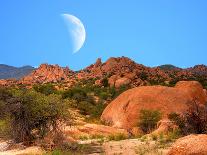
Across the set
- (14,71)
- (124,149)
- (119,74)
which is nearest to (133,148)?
(124,149)

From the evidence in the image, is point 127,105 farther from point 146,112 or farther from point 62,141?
point 62,141

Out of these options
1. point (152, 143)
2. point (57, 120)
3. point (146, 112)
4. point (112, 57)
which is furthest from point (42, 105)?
point (112, 57)

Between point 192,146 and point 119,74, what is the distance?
59113 millimetres

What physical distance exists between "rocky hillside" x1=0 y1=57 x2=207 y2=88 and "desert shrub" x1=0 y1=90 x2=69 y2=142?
42483mm

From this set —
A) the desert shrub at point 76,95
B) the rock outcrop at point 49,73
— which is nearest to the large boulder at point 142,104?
the desert shrub at point 76,95

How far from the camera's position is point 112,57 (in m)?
110

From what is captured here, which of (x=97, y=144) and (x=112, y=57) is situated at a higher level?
(x=112, y=57)

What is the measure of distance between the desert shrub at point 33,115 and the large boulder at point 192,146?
25.1ft

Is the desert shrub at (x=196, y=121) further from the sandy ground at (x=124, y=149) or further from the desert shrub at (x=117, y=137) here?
the desert shrub at (x=117, y=137)

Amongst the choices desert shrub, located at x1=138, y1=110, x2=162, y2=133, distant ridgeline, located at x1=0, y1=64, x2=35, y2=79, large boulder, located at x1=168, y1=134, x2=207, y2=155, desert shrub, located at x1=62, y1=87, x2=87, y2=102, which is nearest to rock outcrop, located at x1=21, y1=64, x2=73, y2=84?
distant ridgeline, located at x1=0, y1=64, x2=35, y2=79

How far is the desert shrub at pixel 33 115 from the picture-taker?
19109 mm

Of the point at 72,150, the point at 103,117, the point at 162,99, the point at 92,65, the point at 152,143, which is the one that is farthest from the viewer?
the point at 92,65

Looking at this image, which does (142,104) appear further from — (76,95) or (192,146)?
(76,95)

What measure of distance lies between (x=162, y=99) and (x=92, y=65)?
90347mm
